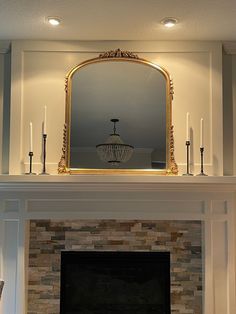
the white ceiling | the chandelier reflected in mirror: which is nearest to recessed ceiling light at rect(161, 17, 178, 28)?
the white ceiling

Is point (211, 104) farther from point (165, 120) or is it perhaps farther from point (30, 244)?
point (30, 244)

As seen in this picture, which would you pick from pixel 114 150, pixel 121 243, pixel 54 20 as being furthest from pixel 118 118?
pixel 121 243

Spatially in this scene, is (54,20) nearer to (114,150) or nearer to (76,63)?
(76,63)

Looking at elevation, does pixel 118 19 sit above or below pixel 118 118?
above

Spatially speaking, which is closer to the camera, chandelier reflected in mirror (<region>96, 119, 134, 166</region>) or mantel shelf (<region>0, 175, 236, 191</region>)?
mantel shelf (<region>0, 175, 236, 191</region>)

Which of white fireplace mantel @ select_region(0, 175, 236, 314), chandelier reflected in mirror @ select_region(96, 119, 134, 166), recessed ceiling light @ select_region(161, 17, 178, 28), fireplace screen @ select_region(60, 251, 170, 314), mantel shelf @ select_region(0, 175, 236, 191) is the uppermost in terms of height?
recessed ceiling light @ select_region(161, 17, 178, 28)

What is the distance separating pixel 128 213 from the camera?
348 centimetres

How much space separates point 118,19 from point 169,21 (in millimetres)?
377

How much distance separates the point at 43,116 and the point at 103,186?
776 mm

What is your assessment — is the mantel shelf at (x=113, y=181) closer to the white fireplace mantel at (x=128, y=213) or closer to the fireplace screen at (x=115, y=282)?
Answer: the white fireplace mantel at (x=128, y=213)

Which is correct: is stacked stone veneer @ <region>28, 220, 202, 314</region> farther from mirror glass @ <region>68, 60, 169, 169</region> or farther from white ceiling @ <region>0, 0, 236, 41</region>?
white ceiling @ <region>0, 0, 236, 41</region>

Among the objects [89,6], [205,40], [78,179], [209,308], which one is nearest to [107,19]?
[89,6]

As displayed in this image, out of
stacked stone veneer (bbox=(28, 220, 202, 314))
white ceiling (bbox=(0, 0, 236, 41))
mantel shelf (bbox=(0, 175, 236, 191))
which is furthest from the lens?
stacked stone veneer (bbox=(28, 220, 202, 314))

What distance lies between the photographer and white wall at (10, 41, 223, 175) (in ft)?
11.6
